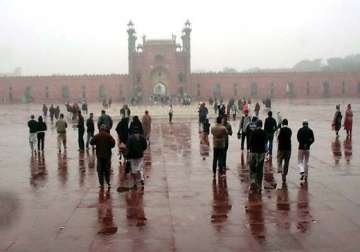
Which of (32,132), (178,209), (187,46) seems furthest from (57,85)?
(178,209)

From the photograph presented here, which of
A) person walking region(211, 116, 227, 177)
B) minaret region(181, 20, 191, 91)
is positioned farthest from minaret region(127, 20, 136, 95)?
person walking region(211, 116, 227, 177)

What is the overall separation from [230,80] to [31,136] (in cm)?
5471

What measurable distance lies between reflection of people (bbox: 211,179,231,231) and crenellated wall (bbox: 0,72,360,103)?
5702 cm

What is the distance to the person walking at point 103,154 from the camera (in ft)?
30.7

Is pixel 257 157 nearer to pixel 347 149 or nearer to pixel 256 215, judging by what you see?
pixel 256 215

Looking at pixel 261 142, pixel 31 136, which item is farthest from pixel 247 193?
pixel 31 136

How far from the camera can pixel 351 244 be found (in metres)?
5.99

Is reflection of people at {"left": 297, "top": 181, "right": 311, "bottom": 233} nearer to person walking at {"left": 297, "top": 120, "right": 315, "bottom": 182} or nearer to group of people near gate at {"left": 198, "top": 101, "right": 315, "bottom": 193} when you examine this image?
person walking at {"left": 297, "top": 120, "right": 315, "bottom": 182}

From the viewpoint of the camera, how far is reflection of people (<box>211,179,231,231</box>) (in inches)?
284

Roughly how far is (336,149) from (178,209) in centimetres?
819

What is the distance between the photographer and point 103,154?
944cm

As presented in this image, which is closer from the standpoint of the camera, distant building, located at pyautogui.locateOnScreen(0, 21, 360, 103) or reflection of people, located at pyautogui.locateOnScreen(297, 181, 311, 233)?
reflection of people, located at pyautogui.locateOnScreen(297, 181, 311, 233)

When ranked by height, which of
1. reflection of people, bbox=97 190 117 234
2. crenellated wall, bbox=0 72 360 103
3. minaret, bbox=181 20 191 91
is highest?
minaret, bbox=181 20 191 91

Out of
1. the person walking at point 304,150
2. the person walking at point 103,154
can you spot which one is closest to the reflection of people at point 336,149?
the person walking at point 304,150
